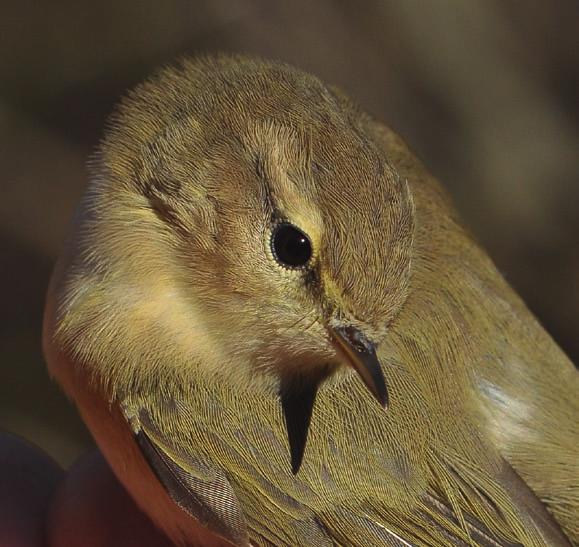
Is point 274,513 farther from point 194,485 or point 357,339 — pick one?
point 357,339

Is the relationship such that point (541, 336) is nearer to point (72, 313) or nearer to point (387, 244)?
point (387, 244)

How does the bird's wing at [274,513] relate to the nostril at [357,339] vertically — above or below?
below

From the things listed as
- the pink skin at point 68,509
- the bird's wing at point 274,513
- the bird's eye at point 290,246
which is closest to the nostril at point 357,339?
the bird's eye at point 290,246

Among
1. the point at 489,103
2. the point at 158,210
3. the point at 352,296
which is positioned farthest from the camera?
the point at 489,103

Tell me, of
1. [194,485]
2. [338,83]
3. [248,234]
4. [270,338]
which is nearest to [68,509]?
[194,485]

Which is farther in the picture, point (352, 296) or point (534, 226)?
point (534, 226)

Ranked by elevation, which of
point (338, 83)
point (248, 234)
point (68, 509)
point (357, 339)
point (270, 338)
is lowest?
point (68, 509)

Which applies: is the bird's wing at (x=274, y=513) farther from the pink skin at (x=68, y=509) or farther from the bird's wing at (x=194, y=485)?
the pink skin at (x=68, y=509)

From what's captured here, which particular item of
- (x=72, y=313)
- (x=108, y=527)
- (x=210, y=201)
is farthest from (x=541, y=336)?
(x=108, y=527)
